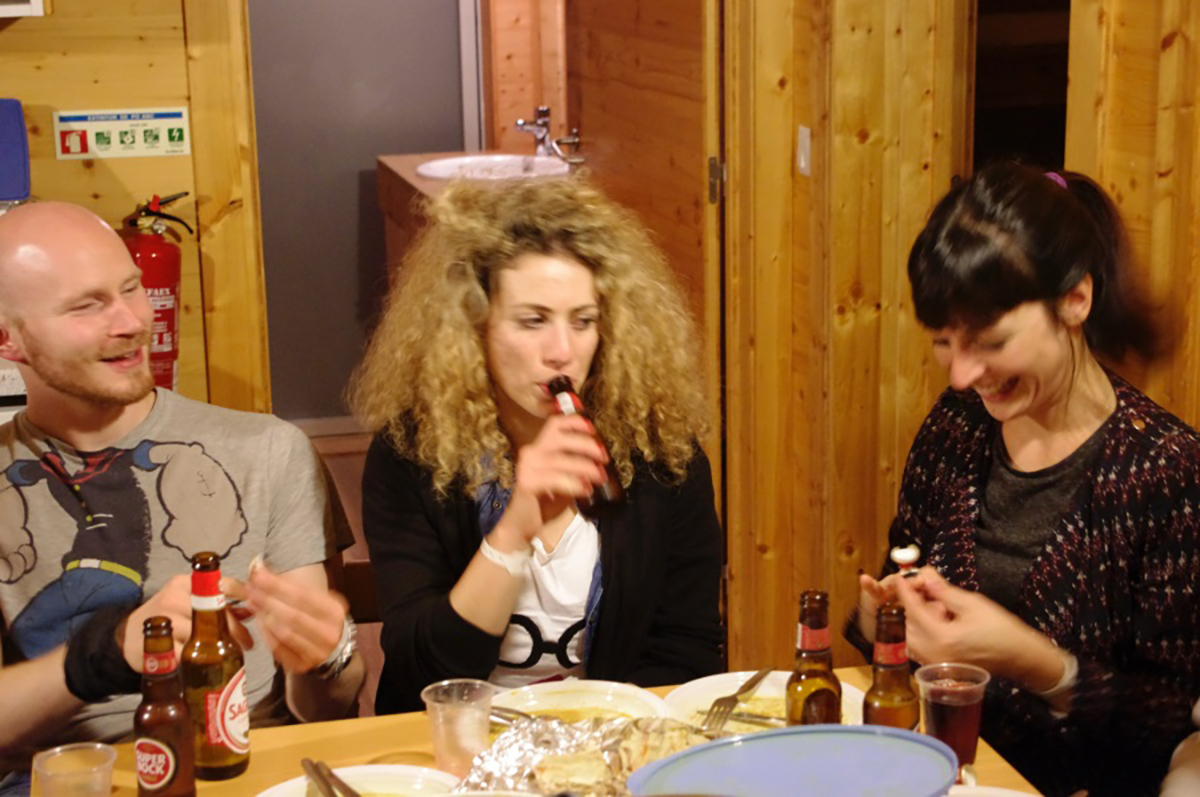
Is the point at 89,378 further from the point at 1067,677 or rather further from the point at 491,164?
the point at 491,164

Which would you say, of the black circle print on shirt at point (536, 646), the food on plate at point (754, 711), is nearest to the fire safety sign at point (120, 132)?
the black circle print on shirt at point (536, 646)

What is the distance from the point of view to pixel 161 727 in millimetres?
1363

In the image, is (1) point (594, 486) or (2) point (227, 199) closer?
(1) point (594, 486)

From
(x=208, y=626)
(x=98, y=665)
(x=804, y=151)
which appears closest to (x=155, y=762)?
(x=208, y=626)

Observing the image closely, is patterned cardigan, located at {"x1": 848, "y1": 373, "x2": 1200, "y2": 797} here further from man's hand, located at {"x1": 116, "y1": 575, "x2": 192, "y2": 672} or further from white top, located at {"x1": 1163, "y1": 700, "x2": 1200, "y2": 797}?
man's hand, located at {"x1": 116, "y1": 575, "x2": 192, "y2": 672}

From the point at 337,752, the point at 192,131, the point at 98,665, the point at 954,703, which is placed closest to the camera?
the point at 954,703

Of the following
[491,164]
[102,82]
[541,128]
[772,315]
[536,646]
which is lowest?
[536,646]

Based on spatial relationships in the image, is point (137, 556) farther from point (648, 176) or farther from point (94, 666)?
point (648, 176)

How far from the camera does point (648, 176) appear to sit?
3762mm

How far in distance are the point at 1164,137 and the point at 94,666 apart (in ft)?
5.26

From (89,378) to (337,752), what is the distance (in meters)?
0.72

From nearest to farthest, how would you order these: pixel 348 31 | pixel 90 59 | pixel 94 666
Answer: pixel 94 666 < pixel 90 59 < pixel 348 31

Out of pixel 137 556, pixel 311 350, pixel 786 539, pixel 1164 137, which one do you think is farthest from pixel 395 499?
pixel 311 350

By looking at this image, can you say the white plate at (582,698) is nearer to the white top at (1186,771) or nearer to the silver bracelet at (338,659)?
the silver bracelet at (338,659)
